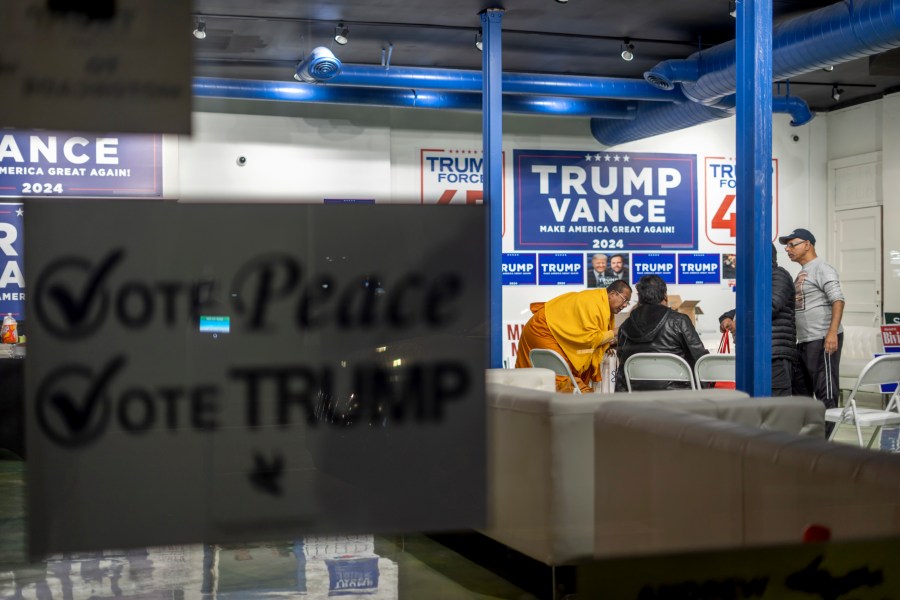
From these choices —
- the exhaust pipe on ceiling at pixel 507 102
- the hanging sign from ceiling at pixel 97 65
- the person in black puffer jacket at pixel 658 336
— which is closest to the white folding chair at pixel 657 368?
the person in black puffer jacket at pixel 658 336

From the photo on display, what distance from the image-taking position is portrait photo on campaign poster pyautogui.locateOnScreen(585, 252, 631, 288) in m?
7.79

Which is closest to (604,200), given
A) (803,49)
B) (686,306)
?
(686,306)

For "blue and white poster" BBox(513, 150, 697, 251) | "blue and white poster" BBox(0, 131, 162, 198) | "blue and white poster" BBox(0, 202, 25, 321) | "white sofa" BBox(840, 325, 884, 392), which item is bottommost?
"white sofa" BBox(840, 325, 884, 392)

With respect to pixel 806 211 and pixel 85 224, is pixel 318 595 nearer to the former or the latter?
pixel 85 224

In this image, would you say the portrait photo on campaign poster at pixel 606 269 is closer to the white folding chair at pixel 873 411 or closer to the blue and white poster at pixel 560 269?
the blue and white poster at pixel 560 269

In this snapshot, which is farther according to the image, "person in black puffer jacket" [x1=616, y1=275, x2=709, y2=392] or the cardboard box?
the cardboard box

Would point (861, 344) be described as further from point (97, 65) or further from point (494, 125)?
point (97, 65)

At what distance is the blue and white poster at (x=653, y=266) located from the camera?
25.6 ft

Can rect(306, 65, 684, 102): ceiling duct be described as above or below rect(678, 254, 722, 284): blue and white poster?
above

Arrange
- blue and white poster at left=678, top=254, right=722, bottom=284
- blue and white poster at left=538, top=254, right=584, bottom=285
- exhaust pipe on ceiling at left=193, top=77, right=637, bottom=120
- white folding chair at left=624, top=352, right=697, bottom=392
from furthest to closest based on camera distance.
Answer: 1. blue and white poster at left=678, top=254, right=722, bottom=284
2. blue and white poster at left=538, top=254, right=584, bottom=285
3. exhaust pipe on ceiling at left=193, top=77, right=637, bottom=120
4. white folding chair at left=624, top=352, right=697, bottom=392

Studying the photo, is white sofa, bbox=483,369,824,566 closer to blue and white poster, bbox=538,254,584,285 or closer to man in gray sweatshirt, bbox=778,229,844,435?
man in gray sweatshirt, bbox=778,229,844,435

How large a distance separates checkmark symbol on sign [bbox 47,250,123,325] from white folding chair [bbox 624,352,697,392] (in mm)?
3916

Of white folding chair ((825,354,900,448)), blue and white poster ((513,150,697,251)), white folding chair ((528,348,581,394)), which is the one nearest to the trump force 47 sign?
blue and white poster ((513,150,697,251))

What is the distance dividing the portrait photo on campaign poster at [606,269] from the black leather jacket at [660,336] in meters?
2.60
